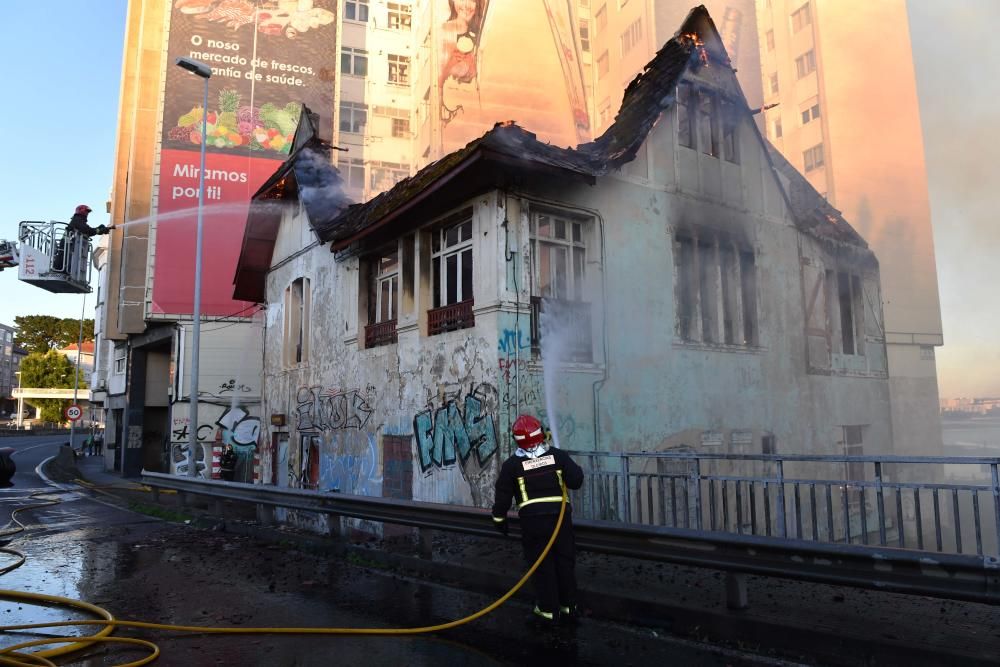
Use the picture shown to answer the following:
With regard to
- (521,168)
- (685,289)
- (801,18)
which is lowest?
(685,289)

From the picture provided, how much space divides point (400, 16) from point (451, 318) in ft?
103

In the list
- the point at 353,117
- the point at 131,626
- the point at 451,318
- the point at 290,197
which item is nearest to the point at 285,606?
the point at 131,626

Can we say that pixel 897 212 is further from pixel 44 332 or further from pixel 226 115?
pixel 44 332

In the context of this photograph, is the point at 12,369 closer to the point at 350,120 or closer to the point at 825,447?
the point at 350,120

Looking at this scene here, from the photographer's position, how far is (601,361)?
11.2 metres

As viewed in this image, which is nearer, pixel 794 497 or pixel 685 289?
pixel 685 289

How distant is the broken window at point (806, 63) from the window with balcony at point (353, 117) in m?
21.4

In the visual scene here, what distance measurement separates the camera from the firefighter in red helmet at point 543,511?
5.22 metres

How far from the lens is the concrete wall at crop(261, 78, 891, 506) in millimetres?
10500

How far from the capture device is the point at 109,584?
6770mm

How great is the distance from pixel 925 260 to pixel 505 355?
1415cm

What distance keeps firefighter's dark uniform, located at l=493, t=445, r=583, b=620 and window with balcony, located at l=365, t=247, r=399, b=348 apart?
25.8 ft

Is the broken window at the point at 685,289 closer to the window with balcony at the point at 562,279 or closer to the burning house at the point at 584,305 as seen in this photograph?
the burning house at the point at 584,305

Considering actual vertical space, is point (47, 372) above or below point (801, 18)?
below
